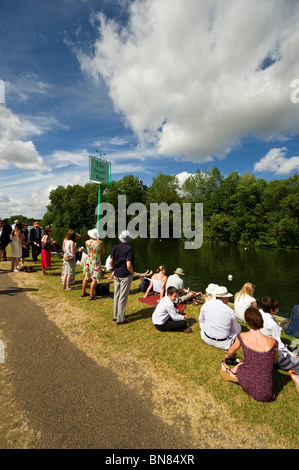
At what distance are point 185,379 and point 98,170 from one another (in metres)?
8.75

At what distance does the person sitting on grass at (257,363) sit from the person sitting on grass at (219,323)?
3.46ft

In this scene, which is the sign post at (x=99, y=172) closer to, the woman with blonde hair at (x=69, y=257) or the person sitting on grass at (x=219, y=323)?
the woman with blonde hair at (x=69, y=257)

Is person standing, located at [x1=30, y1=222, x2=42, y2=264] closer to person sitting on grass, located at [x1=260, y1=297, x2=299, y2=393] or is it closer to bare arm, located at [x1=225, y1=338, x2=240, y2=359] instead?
bare arm, located at [x1=225, y1=338, x2=240, y2=359]

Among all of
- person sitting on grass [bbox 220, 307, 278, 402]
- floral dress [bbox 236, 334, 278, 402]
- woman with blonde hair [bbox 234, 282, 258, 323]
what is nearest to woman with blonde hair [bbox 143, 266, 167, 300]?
woman with blonde hair [bbox 234, 282, 258, 323]

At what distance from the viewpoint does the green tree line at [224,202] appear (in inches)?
1917

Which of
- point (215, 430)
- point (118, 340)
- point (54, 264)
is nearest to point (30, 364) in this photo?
point (118, 340)

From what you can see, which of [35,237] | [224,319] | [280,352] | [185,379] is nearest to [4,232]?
[35,237]

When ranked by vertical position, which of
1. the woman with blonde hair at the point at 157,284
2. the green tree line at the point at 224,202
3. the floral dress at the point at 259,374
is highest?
the green tree line at the point at 224,202

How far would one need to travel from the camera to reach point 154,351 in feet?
16.0

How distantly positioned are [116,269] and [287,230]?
1983 inches

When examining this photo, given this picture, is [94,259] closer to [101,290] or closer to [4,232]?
[101,290]

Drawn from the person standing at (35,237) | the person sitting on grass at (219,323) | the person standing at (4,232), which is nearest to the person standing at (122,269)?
the person sitting on grass at (219,323)

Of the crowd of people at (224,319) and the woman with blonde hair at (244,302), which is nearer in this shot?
the crowd of people at (224,319)

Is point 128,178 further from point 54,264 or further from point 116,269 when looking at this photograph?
point 116,269
